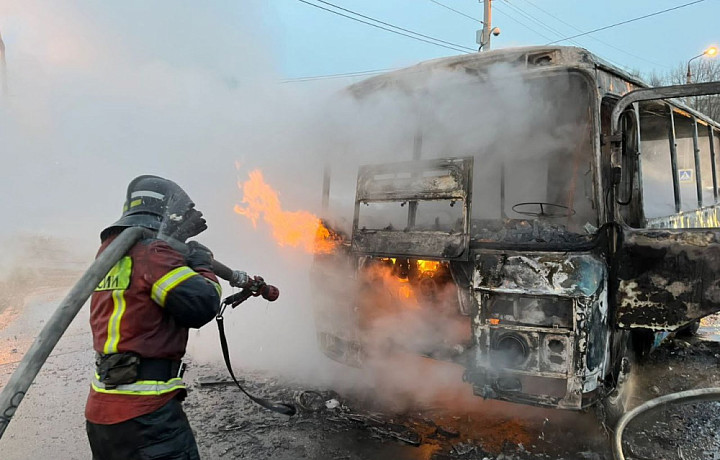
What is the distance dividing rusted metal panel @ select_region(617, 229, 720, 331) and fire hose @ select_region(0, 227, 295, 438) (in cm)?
308

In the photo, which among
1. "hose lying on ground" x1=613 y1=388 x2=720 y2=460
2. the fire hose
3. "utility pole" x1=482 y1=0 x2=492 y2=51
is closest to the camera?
the fire hose

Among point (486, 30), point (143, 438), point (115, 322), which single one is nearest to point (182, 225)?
point (115, 322)

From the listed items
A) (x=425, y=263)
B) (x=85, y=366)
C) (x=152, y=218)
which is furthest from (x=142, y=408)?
(x=85, y=366)

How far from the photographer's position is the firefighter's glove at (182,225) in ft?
7.77

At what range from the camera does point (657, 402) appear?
145 inches

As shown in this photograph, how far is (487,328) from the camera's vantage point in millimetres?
3309

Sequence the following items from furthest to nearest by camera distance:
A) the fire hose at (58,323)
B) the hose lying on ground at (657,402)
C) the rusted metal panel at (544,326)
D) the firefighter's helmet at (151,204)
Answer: the hose lying on ground at (657,402) < the rusted metal panel at (544,326) < the firefighter's helmet at (151,204) < the fire hose at (58,323)

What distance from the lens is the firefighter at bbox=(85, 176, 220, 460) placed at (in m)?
2.12

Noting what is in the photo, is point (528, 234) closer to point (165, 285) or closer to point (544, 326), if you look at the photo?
point (544, 326)

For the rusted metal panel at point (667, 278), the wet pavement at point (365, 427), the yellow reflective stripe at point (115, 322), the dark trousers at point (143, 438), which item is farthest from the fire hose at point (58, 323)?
the rusted metal panel at point (667, 278)

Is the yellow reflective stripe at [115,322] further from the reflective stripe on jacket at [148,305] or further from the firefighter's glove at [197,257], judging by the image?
the firefighter's glove at [197,257]

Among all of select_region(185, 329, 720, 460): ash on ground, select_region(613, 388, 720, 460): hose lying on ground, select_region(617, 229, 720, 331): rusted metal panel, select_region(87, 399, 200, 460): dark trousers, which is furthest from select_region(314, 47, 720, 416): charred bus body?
select_region(87, 399, 200, 460): dark trousers

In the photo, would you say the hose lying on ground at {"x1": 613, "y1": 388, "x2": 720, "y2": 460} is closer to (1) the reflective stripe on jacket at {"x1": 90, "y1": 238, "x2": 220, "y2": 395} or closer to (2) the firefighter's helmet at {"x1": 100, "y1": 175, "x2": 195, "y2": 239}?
(1) the reflective stripe on jacket at {"x1": 90, "y1": 238, "x2": 220, "y2": 395}

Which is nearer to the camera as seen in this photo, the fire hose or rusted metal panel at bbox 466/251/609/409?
the fire hose
